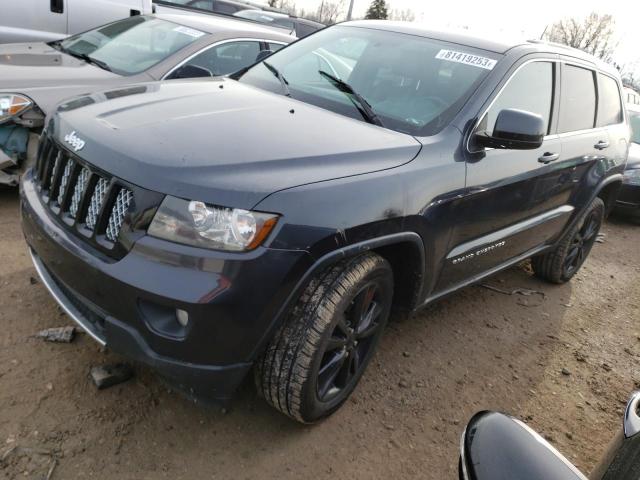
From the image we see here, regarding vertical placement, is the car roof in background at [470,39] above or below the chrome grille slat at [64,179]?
above

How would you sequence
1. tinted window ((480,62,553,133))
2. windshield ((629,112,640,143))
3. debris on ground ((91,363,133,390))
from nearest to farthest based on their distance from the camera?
debris on ground ((91,363,133,390)) → tinted window ((480,62,553,133)) → windshield ((629,112,640,143))

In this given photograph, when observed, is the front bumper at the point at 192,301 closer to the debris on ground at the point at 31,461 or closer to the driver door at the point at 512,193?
the debris on ground at the point at 31,461

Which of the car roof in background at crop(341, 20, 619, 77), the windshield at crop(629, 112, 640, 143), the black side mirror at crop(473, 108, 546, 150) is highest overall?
the car roof in background at crop(341, 20, 619, 77)

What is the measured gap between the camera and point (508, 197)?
10.2 feet

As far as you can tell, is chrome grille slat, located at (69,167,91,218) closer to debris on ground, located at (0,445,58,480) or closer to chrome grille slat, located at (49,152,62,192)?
chrome grille slat, located at (49,152,62,192)

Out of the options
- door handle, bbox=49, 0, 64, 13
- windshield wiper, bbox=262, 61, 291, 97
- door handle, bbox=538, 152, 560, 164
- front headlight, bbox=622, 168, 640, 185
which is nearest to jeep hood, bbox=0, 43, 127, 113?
windshield wiper, bbox=262, 61, 291, 97

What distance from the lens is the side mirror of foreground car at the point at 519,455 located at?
3.90 ft

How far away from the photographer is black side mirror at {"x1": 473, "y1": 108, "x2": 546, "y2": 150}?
2684mm

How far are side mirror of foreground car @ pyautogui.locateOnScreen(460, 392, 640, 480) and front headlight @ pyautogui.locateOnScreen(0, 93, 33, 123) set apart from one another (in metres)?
3.75

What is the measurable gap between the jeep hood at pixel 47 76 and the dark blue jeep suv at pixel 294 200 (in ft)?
4.71

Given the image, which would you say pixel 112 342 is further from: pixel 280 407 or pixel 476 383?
pixel 476 383

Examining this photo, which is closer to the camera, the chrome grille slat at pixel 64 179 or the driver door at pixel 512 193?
the chrome grille slat at pixel 64 179

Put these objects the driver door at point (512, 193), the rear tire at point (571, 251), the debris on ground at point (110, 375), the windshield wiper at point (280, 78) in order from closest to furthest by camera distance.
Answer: the debris on ground at point (110, 375)
the driver door at point (512, 193)
the windshield wiper at point (280, 78)
the rear tire at point (571, 251)

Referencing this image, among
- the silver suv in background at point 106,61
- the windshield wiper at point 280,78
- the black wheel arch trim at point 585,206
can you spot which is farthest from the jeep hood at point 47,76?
the black wheel arch trim at point 585,206
